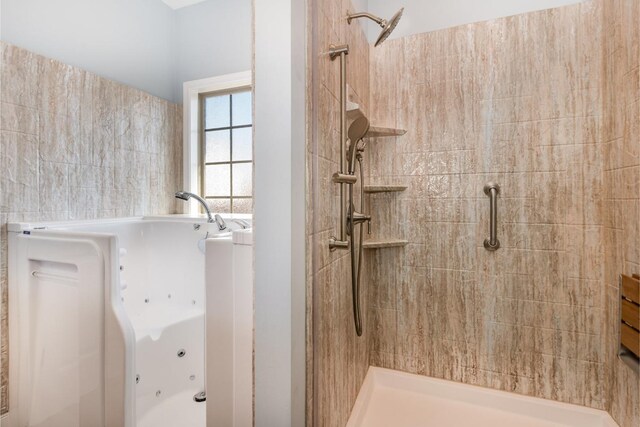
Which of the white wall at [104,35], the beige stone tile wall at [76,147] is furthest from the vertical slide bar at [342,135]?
the white wall at [104,35]

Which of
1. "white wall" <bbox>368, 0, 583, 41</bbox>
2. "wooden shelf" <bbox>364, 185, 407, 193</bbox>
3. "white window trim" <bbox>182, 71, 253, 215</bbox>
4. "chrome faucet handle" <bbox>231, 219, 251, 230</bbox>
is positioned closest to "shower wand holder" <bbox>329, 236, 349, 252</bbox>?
"wooden shelf" <bbox>364, 185, 407, 193</bbox>

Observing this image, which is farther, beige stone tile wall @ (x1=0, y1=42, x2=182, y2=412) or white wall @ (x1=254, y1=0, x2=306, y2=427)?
beige stone tile wall @ (x1=0, y1=42, x2=182, y2=412)

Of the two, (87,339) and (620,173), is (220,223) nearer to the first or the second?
(87,339)

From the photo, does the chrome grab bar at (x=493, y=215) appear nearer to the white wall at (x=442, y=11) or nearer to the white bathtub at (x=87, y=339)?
the white wall at (x=442, y=11)

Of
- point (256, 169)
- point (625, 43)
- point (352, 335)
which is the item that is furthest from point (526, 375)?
point (256, 169)

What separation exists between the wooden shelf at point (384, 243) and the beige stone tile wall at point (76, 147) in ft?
4.29

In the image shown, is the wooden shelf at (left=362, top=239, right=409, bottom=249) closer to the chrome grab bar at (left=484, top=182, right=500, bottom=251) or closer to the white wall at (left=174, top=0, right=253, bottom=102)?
the chrome grab bar at (left=484, top=182, right=500, bottom=251)

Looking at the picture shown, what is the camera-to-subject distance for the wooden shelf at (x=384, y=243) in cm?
145

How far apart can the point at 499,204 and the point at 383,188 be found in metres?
0.55

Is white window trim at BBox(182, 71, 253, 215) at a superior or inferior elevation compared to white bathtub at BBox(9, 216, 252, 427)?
superior

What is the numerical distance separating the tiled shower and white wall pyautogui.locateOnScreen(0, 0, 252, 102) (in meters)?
0.86

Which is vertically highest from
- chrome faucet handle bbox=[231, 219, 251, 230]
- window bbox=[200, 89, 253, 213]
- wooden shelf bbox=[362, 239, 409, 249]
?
window bbox=[200, 89, 253, 213]

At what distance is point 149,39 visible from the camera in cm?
176

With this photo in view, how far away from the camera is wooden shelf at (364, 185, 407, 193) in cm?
149
